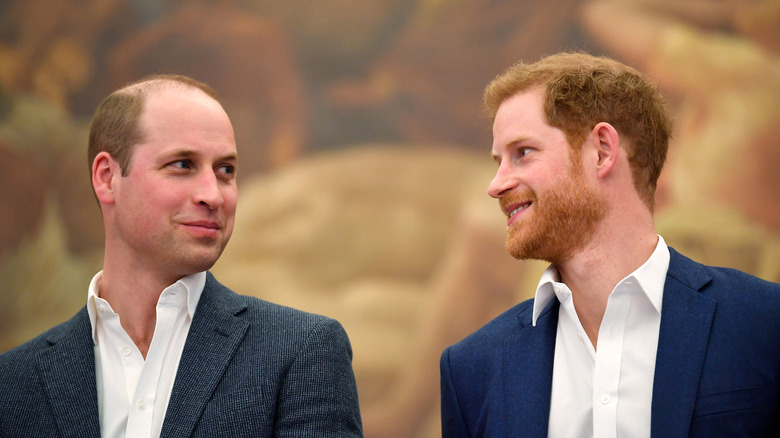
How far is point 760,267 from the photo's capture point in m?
6.40

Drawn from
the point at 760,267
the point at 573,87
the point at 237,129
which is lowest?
the point at 573,87

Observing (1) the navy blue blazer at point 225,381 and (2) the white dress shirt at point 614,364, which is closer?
(2) the white dress shirt at point 614,364

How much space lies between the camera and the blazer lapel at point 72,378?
238 cm

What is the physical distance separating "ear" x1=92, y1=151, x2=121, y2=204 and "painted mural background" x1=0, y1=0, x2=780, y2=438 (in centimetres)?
434

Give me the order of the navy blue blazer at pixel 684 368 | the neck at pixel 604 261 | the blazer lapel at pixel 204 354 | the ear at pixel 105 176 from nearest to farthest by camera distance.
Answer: the navy blue blazer at pixel 684 368
the blazer lapel at pixel 204 354
the neck at pixel 604 261
the ear at pixel 105 176

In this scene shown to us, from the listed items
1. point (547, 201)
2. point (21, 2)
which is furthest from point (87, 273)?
point (547, 201)

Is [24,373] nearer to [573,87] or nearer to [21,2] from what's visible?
[573,87]

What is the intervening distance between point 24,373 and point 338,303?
177 inches

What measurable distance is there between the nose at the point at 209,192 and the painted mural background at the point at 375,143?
4433 mm

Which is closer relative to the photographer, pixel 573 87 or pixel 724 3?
pixel 573 87

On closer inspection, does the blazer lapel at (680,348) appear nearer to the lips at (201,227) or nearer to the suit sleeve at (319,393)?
the suit sleeve at (319,393)

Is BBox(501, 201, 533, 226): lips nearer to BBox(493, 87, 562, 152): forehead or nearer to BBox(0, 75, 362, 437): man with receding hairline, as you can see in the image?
BBox(493, 87, 562, 152): forehead

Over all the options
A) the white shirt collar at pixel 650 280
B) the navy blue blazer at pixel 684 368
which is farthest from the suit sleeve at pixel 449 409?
the white shirt collar at pixel 650 280

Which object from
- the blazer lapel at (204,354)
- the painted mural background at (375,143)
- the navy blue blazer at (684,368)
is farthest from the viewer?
the painted mural background at (375,143)
